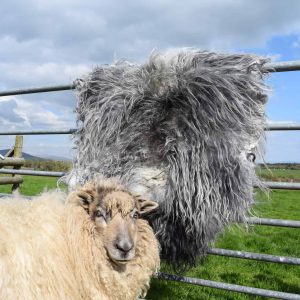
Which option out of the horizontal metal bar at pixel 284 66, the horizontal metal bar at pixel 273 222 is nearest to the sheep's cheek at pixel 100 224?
the horizontal metal bar at pixel 273 222

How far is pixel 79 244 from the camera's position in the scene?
276 centimetres

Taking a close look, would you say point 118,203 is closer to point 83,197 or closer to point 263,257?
point 83,197

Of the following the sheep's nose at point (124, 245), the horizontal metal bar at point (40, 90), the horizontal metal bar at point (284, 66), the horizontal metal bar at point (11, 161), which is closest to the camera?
the sheep's nose at point (124, 245)

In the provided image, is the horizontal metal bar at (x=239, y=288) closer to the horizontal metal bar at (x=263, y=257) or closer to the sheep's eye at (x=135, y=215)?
the horizontal metal bar at (x=263, y=257)

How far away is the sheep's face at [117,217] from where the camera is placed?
2680mm

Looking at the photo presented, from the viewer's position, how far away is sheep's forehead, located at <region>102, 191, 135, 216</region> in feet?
9.05

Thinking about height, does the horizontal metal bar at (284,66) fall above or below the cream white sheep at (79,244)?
above

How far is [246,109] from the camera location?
2.75 meters

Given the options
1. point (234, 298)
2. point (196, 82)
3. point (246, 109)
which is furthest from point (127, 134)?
point (234, 298)

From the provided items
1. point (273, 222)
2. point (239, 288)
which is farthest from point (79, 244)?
point (273, 222)

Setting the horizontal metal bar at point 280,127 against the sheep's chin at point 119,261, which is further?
the horizontal metal bar at point 280,127

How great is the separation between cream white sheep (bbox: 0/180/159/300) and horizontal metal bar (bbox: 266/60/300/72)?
3.87 feet

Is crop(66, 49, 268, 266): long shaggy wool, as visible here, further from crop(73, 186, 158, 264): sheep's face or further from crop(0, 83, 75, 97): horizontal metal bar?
crop(0, 83, 75, 97): horizontal metal bar

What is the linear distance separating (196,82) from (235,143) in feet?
1.43
